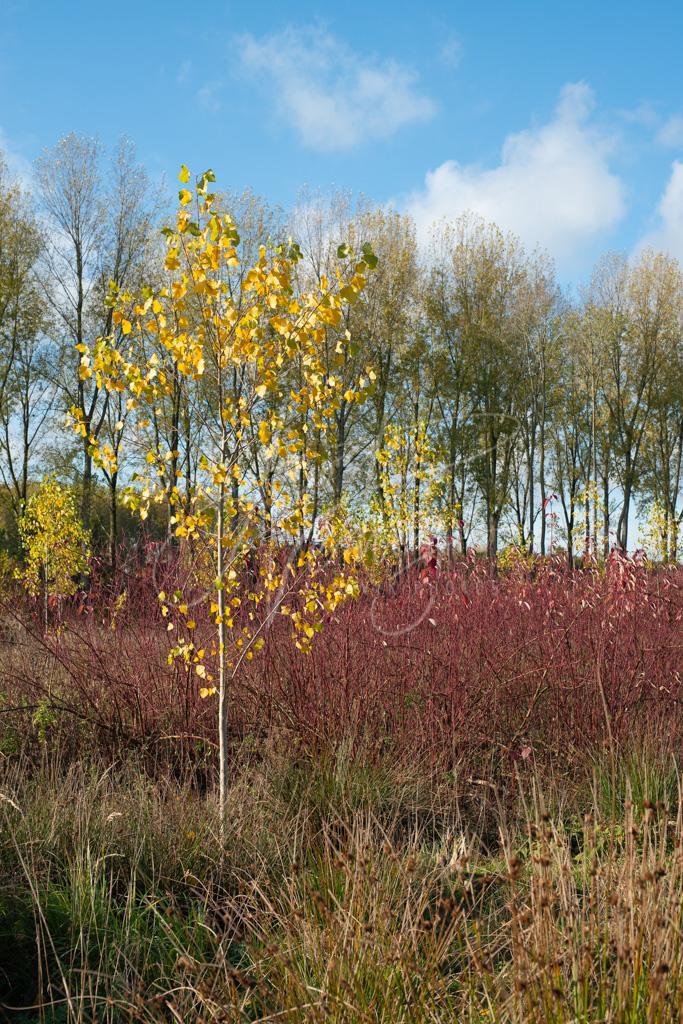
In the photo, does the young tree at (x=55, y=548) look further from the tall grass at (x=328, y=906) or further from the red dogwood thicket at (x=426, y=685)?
the tall grass at (x=328, y=906)

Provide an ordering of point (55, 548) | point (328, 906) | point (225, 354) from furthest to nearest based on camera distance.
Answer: point (55, 548)
point (225, 354)
point (328, 906)

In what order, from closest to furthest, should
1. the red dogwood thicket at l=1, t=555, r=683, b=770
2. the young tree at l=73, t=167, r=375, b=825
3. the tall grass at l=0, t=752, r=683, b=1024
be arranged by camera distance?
1. the tall grass at l=0, t=752, r=683, b=1024
2. the young tree at l=73, t=167, r=375, b=825
3. the red dogwood thicket at l=1, t=555, r=683, b=770

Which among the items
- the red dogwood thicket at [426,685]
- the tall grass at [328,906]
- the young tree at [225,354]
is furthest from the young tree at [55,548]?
the young tree at [225,354]

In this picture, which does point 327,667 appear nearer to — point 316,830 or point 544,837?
point 316,830

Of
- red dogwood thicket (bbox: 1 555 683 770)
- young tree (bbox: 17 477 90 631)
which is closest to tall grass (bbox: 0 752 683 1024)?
red dogwood thicket (bbox: 1 555 683 770)

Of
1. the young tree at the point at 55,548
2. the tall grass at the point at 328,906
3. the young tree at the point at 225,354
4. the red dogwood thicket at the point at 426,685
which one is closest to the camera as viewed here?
the tall grass at the point at 328,906

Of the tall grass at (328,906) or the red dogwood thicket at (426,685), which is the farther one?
the red dogwood thicket at (426,685)

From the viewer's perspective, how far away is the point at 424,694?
5293 millimetres

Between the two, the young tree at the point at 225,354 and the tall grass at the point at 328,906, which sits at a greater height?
the young tree at the point at 225,354

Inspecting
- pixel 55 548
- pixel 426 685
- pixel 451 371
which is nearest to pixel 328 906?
pixel 426 685

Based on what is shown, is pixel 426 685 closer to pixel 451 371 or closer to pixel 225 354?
pixel 225 354

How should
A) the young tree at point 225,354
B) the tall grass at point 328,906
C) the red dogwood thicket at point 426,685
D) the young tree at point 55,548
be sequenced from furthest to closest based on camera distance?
the young tree at point 55,548, the red dogwood thicket at point 426,685, the young tree at point 225,354, the tall grass at point 328,906

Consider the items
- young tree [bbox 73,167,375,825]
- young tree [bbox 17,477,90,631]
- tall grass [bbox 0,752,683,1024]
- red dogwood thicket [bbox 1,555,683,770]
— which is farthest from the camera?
young tree [bbox 17,477,90,631]

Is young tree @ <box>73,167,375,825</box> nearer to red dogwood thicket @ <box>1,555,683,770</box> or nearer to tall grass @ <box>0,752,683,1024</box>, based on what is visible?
tall grass @ <box>0,752,683,1024</box>
